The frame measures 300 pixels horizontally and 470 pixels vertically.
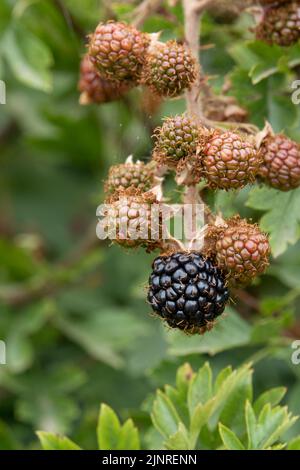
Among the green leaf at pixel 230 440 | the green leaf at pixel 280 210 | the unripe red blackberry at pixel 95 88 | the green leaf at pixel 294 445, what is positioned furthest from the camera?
the unripe red blackberry at pixel 95 88

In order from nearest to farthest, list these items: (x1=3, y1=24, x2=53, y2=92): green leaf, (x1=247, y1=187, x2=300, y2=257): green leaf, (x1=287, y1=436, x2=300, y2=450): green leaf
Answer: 1. (x1=287, y1=436, x2=300, y2=450): green leaf
2. (x1=247, y1=187, x2=300, y2=257): green leaf
3. (x1=3, y1=24, x2=53, y2=92): green leaf

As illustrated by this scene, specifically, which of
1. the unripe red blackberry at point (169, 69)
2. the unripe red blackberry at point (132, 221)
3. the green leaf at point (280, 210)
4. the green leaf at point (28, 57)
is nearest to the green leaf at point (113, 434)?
the unripe red blackberry at point (132, 221)

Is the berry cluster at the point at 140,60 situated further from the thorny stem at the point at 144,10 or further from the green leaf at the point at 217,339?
the green leaf at the point at 217,339

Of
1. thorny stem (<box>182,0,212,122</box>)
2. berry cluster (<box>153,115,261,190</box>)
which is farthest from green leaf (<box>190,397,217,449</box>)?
thorny stem (<box>182,0,212,122</box>)

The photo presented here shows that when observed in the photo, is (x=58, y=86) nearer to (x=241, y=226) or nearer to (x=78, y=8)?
(x=78, y=8)

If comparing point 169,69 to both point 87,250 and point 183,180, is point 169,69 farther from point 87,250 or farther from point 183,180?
point 87,250

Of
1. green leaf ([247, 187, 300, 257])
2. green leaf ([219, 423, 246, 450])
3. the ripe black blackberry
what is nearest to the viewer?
the ripe black blackberry

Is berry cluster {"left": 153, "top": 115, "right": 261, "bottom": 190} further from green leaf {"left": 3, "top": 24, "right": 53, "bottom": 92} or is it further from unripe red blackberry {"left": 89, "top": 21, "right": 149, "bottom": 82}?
green leaf {"left": 3, "top": 24, "right": 53, "bottom": 92}
